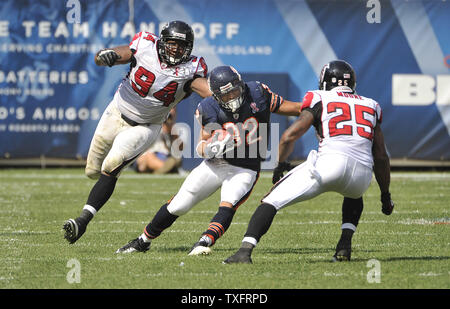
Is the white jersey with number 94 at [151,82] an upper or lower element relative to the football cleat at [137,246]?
upper

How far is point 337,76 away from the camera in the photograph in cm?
542

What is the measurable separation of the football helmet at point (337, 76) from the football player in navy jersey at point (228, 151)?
1.04ft

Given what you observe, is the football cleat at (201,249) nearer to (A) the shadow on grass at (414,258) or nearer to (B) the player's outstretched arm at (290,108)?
(B) the player's outstretched arm at (290,108)

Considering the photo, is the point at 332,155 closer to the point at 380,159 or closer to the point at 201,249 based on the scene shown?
the point at 380,159

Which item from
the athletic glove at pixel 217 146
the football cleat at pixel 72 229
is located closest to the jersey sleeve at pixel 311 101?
the athletic glove at pixel 217 146

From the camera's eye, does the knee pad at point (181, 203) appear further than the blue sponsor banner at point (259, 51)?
No

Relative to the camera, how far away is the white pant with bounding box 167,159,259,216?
18.8ft

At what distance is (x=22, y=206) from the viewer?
29.2ft

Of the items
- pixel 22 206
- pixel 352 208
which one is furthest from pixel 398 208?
pixel 22 206

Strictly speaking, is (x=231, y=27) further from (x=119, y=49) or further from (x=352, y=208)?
(x=352, y=208)

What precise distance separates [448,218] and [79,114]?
707 cm

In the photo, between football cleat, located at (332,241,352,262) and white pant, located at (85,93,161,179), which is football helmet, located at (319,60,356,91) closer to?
football cleat, located at (332,241,352,262)

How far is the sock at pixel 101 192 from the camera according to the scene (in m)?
6.17

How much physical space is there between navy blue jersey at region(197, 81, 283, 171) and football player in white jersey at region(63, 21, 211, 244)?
39cm
